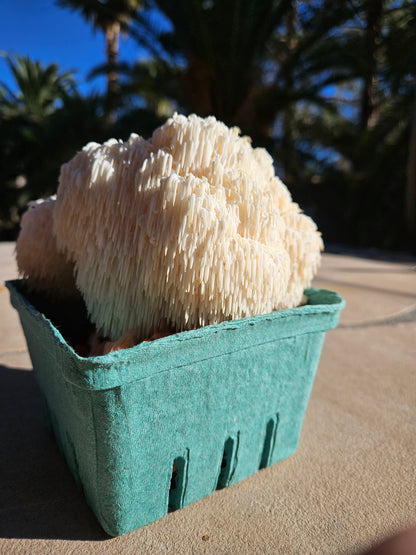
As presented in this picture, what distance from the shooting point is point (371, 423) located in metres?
1.37

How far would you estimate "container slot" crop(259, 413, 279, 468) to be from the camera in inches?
42.8

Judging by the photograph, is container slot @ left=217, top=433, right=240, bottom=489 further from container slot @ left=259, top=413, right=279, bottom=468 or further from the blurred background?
the blurred background

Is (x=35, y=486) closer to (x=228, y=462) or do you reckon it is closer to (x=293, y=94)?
(x=228, y=462)

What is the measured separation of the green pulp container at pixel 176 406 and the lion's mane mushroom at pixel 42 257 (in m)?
0.16

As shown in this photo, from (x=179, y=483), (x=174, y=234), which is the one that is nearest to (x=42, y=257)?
(x=174, y=234)

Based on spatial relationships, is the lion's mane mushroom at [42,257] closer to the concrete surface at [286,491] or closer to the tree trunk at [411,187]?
the concrete surface at [286,491]

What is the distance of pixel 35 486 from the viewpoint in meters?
1.05

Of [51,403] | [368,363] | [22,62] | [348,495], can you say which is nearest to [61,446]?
[51,403]

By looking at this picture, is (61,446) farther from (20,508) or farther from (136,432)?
(136,432)

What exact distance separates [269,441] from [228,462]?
149 millimetres

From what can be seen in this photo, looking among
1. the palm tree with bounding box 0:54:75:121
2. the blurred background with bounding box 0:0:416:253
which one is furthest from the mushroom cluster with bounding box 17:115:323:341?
the palm tree with bounding box 0:54:75:121

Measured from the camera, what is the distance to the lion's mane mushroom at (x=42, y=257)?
1.14 metres

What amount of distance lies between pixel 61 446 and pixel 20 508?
0.63 feet

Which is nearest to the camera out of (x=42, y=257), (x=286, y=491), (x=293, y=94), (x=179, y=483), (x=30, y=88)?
(x=179, y=483)
